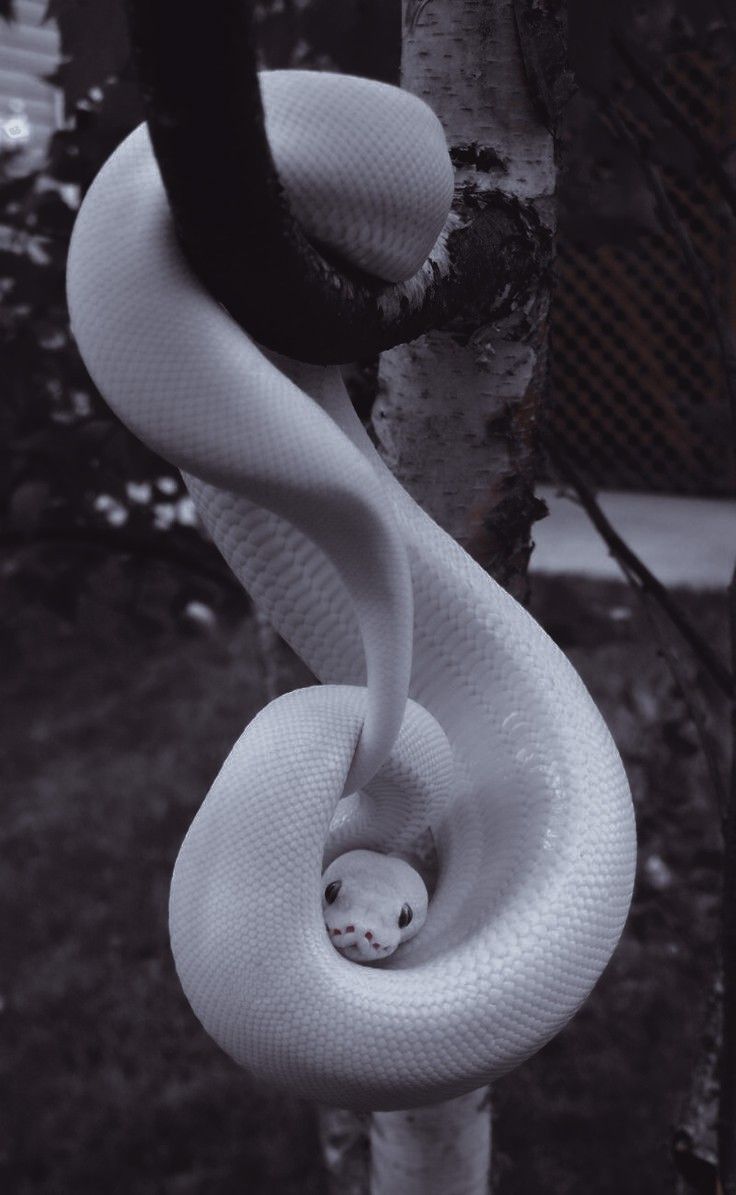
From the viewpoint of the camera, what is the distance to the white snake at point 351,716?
60cm

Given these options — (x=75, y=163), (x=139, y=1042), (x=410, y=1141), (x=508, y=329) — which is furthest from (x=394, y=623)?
(x=139, y=1042)

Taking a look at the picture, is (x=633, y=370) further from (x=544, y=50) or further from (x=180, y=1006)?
(x=544, y=50)

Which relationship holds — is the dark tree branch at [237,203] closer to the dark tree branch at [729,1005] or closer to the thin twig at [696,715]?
the dark tree branch at [729,1005]

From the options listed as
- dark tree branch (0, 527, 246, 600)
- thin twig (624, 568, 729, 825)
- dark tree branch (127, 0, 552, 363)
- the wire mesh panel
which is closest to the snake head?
dark tree branch (127, 0, 552, 363)

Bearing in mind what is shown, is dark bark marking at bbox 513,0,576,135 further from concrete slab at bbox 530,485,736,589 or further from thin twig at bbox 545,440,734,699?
concrete slab at bbox 530,485,736,589

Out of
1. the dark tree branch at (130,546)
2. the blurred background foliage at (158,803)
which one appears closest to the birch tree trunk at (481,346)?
the blurred background foliage at (158,803)

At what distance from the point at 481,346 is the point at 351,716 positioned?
46 centimetres

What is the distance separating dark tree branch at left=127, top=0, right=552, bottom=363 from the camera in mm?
485

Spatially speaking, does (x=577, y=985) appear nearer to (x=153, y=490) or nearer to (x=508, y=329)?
(x=508, y=329)

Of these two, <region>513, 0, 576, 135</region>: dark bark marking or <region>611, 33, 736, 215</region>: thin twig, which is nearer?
<region>513, 0, 576, 135</region>: dark bark marking

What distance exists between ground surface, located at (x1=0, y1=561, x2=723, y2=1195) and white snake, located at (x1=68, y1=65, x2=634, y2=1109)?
96cm

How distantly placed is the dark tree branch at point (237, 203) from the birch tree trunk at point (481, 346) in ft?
1.01

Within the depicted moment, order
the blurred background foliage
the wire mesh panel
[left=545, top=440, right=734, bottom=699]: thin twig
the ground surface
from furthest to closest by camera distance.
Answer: the wire mesh panel
the ground surface
the blurred background foliage
[left=545, top=440, right=734, bottom=699]: thin twig

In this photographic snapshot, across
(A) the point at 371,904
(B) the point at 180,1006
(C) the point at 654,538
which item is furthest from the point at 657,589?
(C) the point at 654,538
